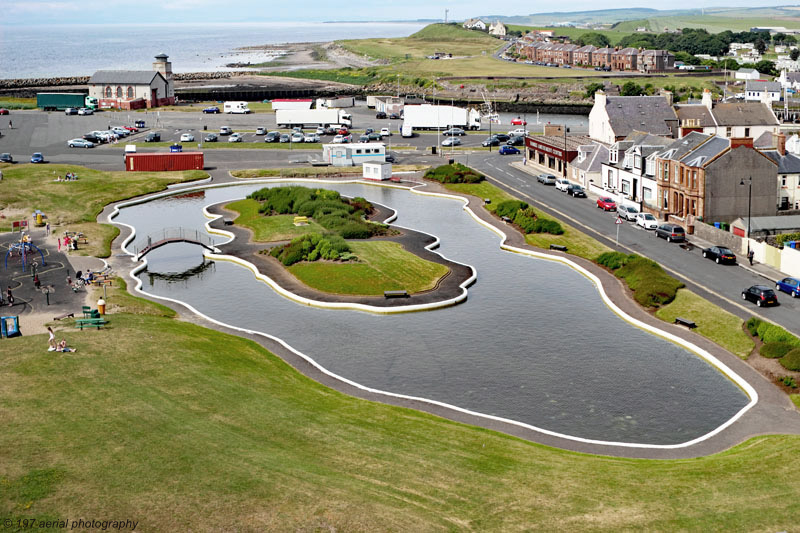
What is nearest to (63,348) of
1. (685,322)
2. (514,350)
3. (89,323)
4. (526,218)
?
(89,323)

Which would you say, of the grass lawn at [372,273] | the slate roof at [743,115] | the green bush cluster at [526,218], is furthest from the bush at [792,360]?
the slate roof at [743,115]

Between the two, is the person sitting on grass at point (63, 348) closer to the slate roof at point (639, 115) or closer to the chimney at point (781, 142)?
the chimney at point (781, 142)

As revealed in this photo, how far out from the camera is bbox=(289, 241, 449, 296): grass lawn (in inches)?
2857

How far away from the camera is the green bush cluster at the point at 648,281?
67.2 m

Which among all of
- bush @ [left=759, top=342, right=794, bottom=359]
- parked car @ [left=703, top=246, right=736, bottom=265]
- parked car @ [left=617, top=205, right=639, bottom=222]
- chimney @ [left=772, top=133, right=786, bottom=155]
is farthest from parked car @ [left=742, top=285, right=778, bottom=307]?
chimney @ [left=772, top=133, right=786, bottom=155]

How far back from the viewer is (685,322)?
2450 inches

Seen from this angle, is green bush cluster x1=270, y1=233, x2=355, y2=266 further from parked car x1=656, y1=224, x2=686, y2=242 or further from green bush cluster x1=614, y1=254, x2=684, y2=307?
parked car x1=656, y1=224, x2=686, y2=242

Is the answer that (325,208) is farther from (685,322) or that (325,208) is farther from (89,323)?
(685,322)

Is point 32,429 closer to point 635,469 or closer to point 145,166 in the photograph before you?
point 635,469

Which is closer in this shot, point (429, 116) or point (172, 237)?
point (172, 237)

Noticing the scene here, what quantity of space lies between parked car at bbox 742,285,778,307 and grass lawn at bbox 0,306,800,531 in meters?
22.3

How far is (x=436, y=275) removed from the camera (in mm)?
75750

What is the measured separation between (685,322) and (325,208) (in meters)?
46.3

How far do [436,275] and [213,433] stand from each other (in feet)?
122
